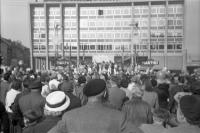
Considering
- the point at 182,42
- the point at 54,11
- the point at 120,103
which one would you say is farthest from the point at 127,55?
the point at 120,103

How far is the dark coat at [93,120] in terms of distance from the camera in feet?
10.9

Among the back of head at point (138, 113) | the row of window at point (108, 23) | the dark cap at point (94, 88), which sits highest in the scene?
the row of window at point (108, 23)

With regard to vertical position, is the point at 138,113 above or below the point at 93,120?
below

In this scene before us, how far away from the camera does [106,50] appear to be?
10319cm

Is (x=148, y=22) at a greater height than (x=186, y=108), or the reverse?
(x=148, y=22)

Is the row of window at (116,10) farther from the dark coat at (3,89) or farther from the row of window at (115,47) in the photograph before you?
the dark coat at (3,89)

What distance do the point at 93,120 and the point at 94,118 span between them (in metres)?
0.02

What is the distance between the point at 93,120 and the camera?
11.0ft

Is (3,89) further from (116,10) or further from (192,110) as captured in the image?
(116,10)

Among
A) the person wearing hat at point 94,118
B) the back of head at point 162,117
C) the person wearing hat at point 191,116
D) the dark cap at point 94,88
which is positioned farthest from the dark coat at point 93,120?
the back of head at point 162,117

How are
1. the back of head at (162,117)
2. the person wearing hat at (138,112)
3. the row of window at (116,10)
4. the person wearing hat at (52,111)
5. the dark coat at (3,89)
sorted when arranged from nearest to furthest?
the person wearing hat at (52,111) < the back of head at (162,117) < the person wearing hat at (138,112) < the dark coat at (3,89) < the row of window at (116,10)

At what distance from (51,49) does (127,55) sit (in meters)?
21.3

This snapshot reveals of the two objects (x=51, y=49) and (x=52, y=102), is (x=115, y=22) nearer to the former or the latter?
(x=51, y=49)

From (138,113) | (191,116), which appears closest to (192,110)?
(191,116)
